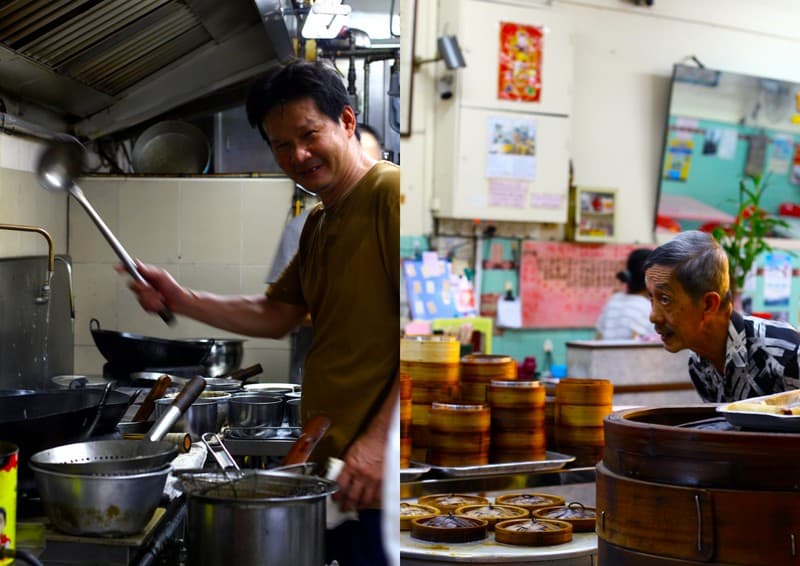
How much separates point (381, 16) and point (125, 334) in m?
0.57

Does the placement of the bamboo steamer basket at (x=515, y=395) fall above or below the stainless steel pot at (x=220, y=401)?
Answer: below

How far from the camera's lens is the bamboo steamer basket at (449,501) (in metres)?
2.43

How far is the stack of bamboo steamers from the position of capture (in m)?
2.55

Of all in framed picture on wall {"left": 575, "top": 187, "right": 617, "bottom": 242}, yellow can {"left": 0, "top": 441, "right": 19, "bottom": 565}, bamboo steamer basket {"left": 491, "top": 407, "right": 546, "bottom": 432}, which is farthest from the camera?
framed picture on wall {"left": 575, "top": 187, "right": 617, "bottom": 242}

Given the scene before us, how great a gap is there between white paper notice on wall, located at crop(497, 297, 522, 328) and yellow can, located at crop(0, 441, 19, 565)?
484 cm

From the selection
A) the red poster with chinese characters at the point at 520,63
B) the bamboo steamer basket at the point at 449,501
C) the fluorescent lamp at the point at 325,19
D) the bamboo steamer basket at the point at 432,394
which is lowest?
the bamboo steamer basket at the point at 449,501

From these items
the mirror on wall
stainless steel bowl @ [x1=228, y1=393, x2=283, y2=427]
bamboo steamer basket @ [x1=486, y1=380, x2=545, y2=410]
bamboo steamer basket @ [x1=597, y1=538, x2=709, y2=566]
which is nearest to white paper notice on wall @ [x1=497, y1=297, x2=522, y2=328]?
the mirror on wall

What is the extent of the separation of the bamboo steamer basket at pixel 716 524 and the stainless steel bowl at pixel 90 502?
113 cm

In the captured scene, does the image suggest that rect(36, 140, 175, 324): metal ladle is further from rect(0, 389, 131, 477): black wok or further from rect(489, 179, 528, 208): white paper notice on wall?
rect(489, 179, 528, 208): white paper notice on wall

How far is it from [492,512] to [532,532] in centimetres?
25

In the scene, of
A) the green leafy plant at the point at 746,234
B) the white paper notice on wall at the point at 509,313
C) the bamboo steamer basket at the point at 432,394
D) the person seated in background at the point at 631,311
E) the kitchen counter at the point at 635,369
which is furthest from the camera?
the white paper notice on wall at the point at 509,313

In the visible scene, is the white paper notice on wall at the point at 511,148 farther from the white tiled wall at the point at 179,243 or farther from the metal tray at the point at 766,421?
the white tiled wall at the point at 179,243

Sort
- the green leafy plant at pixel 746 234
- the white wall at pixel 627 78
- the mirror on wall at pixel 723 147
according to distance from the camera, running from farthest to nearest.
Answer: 1. the mirror on wall at pixel 723 147
2. the white wall at pixel 627 78
3. the green leafy plant at pixel 746 234

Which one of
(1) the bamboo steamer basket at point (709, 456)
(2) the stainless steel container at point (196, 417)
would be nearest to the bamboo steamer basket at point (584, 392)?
(1) the bamboo steamer basket at point (709, 456)
